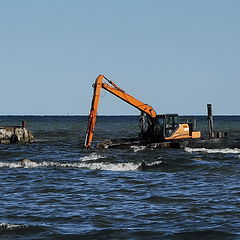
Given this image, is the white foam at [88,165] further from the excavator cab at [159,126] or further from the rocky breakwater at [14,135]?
the rocky breakwater at [14,135]

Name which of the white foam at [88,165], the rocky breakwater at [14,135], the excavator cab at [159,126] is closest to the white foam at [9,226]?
the white foam at [88,165]

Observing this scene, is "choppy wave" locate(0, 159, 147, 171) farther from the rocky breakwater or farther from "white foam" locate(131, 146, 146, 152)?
the rocky breakwater

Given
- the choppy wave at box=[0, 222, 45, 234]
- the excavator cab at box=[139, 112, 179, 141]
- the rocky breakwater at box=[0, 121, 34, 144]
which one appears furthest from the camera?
the rocky breakwater at box=[0, 121, 34, 144]

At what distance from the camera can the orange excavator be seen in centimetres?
4219

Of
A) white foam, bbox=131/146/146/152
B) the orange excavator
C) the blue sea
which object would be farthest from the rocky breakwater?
the blue sea

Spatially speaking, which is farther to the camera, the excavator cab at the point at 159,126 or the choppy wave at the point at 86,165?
the excavator cab at the point at 159,126

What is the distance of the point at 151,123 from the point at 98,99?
498cm

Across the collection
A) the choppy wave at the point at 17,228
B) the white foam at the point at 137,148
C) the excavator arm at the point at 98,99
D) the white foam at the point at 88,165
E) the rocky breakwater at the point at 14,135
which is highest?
the excavator arm at the point at 98,99

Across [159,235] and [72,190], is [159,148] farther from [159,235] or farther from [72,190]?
[159,235]

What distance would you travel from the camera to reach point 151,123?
44031 millimetres

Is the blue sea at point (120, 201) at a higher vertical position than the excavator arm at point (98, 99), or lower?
lower

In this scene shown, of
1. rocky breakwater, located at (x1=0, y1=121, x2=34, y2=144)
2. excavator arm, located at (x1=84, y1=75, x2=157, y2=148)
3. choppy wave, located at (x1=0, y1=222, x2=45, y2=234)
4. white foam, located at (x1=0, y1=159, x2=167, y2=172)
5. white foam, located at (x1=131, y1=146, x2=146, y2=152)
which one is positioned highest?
excavator arm, located at (x1=84, y1=75, x2=157, y2=148)

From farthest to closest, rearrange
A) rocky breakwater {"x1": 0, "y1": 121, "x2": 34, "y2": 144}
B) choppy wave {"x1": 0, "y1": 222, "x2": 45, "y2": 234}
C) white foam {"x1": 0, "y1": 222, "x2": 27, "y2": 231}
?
1. rocky breakwater {"x1": 0, "y1": 121, "x2": 34, "y2": 144}
2. white foam {"x1": 0, "y1": 222, "x2": 27, "y2": 231}
3. choppy wave {"x1": 0, "y1": 222, "x2": 45, "y2": 234}

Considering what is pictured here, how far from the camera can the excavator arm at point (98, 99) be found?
41.2 m
